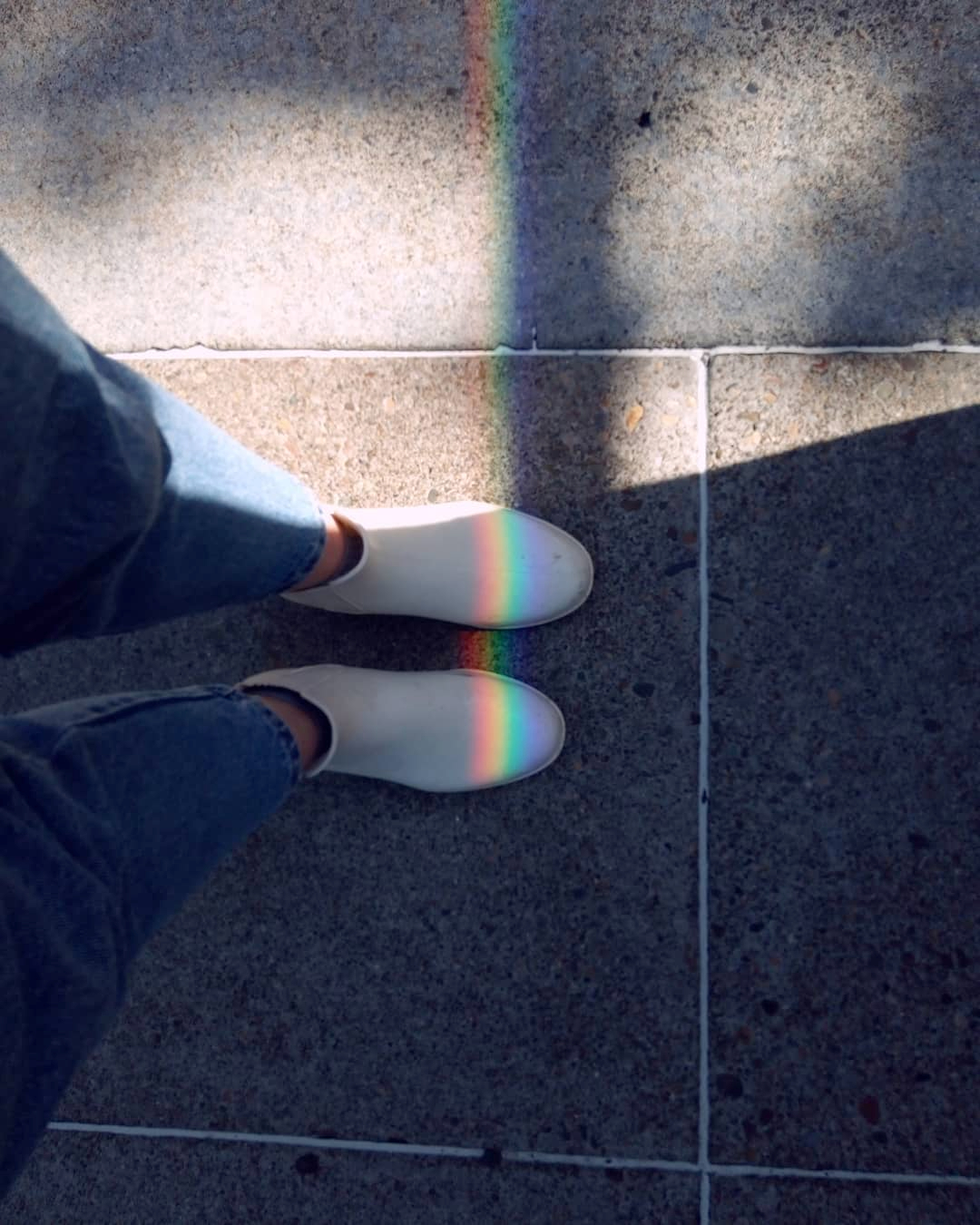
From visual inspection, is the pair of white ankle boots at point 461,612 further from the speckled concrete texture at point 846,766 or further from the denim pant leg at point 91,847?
the denim pant leg at point 91,847

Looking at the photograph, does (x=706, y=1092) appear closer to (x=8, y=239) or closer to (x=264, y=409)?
(x=264, y=409)

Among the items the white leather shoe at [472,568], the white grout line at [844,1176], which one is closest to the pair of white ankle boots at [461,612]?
the white leather shoe at [472,568]

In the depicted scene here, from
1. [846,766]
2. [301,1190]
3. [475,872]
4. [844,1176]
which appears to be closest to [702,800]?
[846,766]

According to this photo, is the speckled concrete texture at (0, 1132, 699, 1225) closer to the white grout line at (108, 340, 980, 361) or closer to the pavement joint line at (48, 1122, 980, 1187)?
the pavement joint line at (48, 1122, 980, 1187)

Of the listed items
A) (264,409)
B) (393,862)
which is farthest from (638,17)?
(393,862)

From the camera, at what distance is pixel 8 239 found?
2.29 meters

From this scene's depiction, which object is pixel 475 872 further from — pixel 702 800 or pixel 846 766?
pixel 846 766

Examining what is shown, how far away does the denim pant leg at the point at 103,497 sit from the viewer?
3.48 ft

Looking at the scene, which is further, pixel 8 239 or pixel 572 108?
pixel 8 239

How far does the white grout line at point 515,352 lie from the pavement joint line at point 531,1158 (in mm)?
1666

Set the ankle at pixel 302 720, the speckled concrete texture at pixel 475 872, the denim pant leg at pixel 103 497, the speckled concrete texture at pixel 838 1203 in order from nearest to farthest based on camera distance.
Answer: the denim pant leg at pixel 103 497
the ankle at pixel 302 720
the speckled concrete texture at pixel 838 1203
the speckled concrete texture at pixel 475 872

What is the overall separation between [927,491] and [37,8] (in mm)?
2353

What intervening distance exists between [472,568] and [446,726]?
332 millimetres

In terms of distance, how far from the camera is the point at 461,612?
80.4 inches
